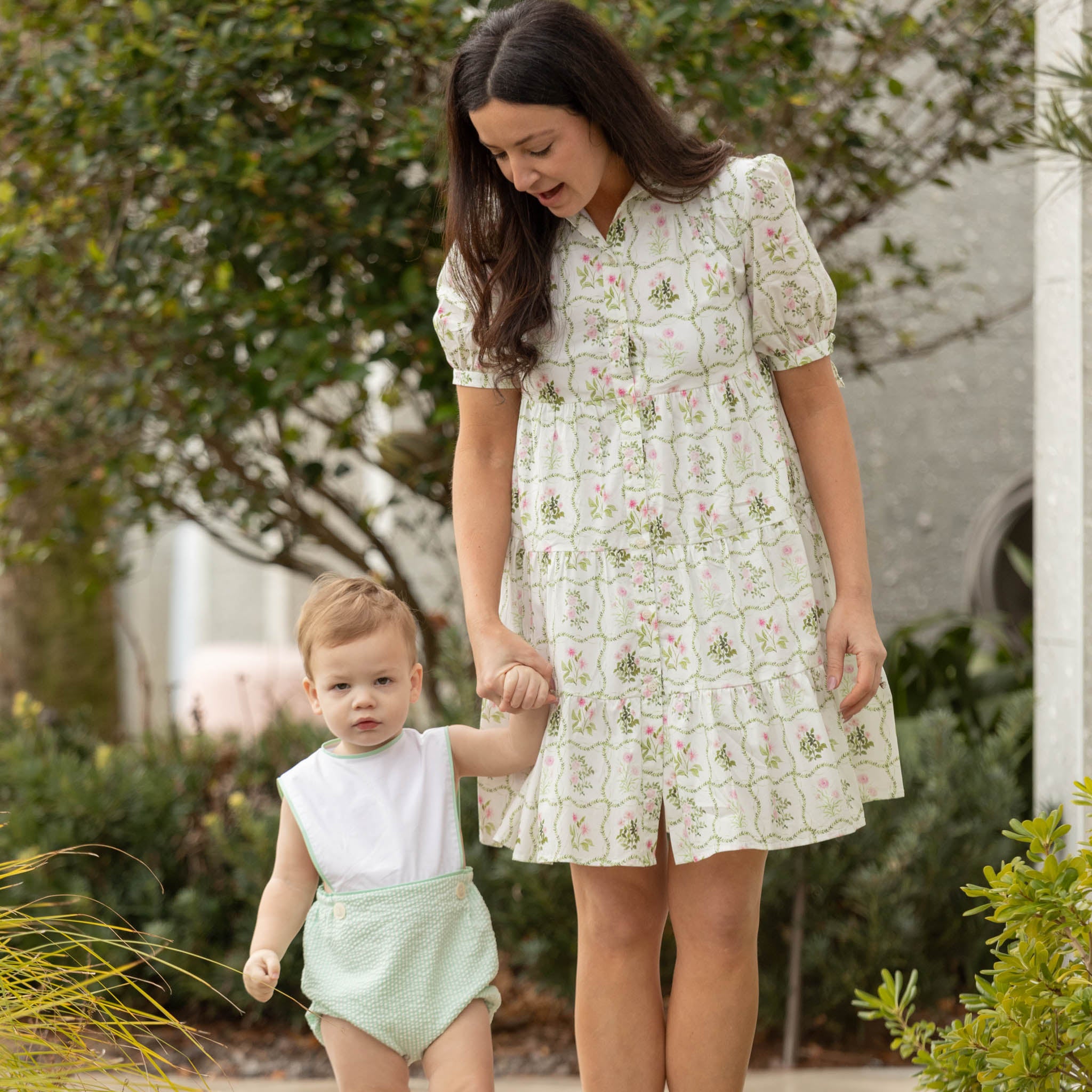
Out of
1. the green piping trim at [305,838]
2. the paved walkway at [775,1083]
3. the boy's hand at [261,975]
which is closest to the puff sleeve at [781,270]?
the green piping trim at [305,838]

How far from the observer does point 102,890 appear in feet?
10.7

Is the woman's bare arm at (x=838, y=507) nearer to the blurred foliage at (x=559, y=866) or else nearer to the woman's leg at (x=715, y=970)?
the woman's leg at (x=715, y=970)

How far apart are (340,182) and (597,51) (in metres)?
1.29

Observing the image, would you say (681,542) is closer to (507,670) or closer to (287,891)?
(507,670)

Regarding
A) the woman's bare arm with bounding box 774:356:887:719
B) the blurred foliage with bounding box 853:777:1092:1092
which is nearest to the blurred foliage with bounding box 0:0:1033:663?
the woman's bare arm with bounding box 774:356:887:719

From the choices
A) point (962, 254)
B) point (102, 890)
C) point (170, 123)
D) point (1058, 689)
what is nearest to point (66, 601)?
point (102, 890)

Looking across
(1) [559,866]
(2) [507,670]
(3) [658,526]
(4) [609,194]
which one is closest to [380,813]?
(2) [507,670]

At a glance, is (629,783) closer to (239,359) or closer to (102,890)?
(102,890)

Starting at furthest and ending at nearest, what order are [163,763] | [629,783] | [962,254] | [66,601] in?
[66,601] → [962,254] → [163,763] → [629,783]

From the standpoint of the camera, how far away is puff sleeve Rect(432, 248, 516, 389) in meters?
1.88

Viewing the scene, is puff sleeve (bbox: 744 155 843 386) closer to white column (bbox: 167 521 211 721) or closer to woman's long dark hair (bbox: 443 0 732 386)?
woman's long dark hair (bbox: 443 0 732 386)

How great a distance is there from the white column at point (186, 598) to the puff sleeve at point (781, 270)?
23.5ft

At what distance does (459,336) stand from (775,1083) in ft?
5.74

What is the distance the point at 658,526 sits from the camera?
70.0 inches
